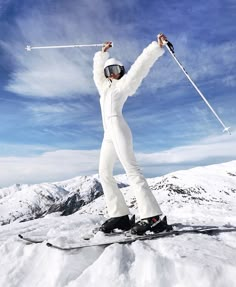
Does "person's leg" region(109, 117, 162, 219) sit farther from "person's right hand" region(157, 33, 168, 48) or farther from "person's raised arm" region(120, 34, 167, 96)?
"person's right hand" region(157, 33, 168, 48)

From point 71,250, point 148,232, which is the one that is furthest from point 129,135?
point 71,250

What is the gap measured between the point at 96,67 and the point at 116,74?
112 cm

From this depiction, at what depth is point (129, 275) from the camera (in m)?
6.02

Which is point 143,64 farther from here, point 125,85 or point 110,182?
point 110,182

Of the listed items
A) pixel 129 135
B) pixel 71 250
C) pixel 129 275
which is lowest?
pixel 129 275

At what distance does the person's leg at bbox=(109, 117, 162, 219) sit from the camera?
8.50m

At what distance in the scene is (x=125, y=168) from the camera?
8.76m

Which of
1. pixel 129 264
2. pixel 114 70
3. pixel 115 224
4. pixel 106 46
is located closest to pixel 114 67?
pixel 114 70

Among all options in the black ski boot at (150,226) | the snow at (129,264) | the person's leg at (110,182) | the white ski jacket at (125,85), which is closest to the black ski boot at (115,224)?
the person's leg at (110,182)

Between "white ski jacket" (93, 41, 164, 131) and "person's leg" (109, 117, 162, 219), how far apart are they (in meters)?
0.33

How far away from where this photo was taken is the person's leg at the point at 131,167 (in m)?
8.50

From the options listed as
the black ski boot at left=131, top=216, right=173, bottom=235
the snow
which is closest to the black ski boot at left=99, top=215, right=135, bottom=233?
the snow

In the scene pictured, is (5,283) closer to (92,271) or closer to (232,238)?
(92,271)

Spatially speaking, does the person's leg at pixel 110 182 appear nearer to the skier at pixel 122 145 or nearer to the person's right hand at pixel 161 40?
the skier at pixel 122 145
